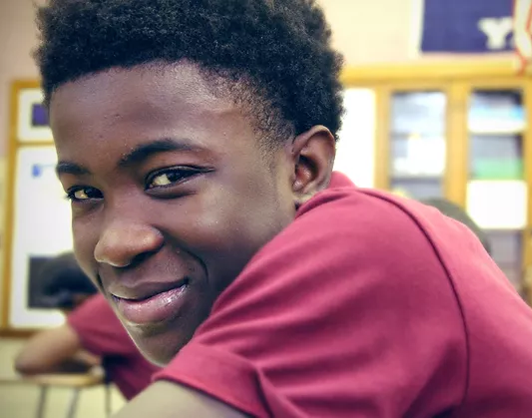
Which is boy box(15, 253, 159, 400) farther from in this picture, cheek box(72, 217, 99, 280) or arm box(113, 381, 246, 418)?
arm box(113, 381, 246, 418)

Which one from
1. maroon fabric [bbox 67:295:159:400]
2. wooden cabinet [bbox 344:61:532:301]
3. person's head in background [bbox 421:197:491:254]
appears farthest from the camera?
wooden cabinet [bbox 344:61:532:301]

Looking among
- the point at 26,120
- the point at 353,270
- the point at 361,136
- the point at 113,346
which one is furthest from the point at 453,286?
the point at 26,120

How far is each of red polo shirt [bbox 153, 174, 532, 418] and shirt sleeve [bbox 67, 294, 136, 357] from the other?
0.78 metres

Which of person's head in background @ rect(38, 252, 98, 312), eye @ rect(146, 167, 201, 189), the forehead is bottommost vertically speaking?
person's head in background @ rect(38, 252, 98, 312)

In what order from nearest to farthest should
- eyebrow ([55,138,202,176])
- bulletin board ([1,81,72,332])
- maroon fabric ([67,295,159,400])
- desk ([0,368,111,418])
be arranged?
eyebrow ([55,138,202,176]) → maroon fabric ([67,295,159,400]) → desk ([0,368,111,418]) → bulletin board ([1,81,72,332])

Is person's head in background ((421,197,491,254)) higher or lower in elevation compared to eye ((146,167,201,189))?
lower

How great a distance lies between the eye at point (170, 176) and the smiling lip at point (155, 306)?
0.09 metres

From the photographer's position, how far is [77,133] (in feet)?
1.93

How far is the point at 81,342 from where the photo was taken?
1347mm

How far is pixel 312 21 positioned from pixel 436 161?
3399 millimetres

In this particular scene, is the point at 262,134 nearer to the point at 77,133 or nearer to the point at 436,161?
the point at 77,133

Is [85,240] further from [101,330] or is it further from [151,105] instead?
[101,330]

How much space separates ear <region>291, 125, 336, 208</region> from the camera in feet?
2.08

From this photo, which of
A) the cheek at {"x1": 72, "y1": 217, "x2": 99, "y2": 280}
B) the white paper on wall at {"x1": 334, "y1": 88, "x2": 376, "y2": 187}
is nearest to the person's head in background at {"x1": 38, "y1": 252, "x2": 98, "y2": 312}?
the cheek at {"x1": 72, "y1": 217, "x2": 99, "y2": 280}
